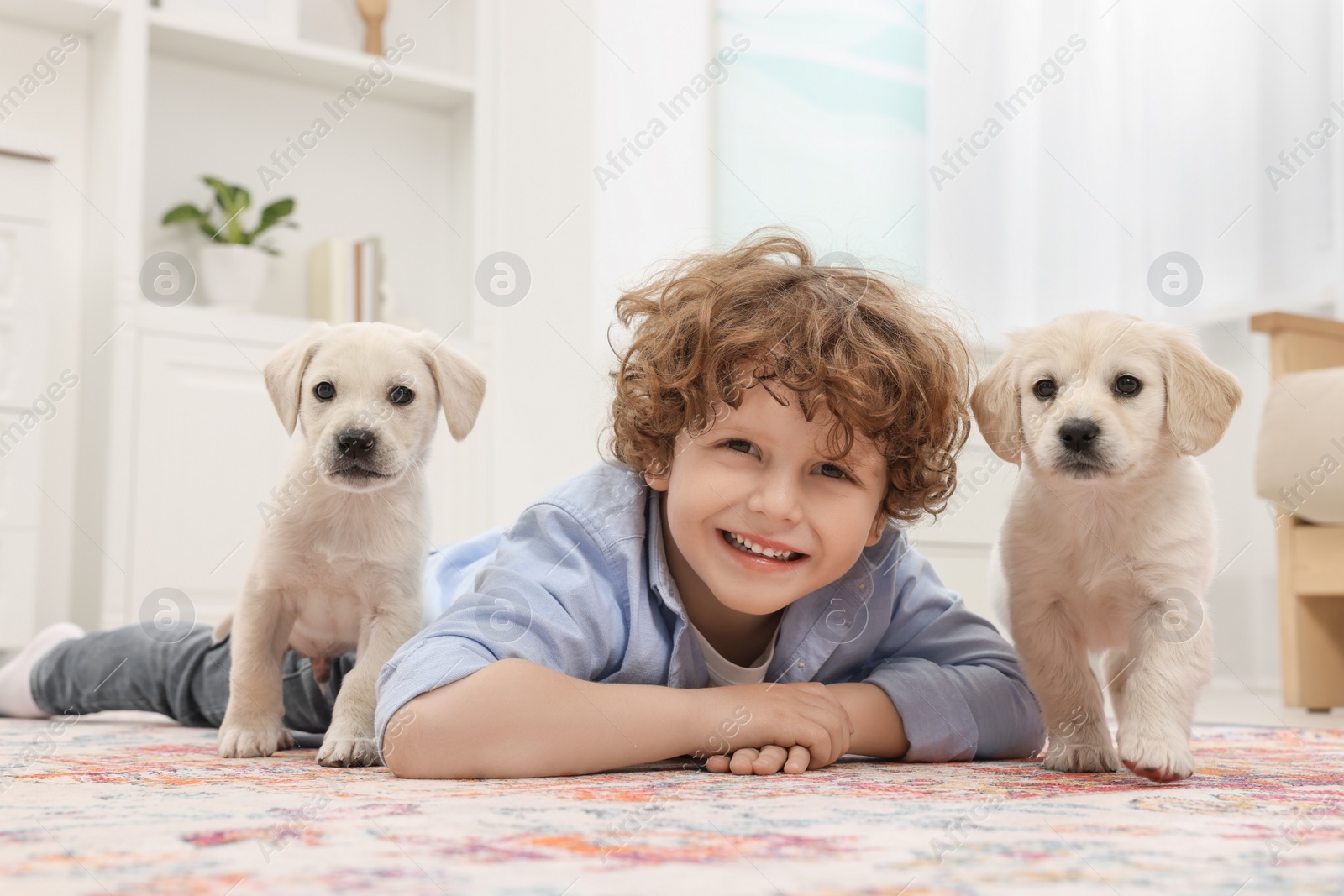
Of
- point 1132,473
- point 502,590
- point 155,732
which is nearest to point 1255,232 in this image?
point 1132,473

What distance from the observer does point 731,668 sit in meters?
1.41

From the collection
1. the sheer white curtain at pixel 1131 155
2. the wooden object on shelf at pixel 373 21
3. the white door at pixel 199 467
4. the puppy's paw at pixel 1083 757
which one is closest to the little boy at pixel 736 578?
the puppy's paw at pixel 1083 757

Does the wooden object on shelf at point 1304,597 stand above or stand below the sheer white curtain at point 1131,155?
below

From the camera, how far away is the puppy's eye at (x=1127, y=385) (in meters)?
1.32

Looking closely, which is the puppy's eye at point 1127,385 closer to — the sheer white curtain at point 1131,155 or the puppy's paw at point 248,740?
the puppy's paw at point 248,740

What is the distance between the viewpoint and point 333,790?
104 cm

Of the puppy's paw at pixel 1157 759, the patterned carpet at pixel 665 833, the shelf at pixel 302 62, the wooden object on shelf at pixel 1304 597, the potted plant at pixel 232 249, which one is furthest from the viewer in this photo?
the shelf at pixel 302 62

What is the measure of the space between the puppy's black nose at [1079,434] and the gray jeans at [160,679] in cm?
105

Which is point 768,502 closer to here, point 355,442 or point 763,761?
point 763,761

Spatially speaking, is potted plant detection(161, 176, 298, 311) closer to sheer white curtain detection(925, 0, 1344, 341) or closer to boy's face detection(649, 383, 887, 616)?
sheer white curtain detection(925, 0, 1344, 341)

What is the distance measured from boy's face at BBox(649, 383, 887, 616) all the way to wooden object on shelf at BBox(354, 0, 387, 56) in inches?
126

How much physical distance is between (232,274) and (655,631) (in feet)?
8.71

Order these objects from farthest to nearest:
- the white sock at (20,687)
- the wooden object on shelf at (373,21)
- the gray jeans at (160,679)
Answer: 1. the wooden object on shelf at (373,21)
2. the white sock at (20,687)
3. the gray jeans at (160,679)

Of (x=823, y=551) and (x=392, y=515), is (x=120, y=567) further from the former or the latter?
(x=823, y=551)
